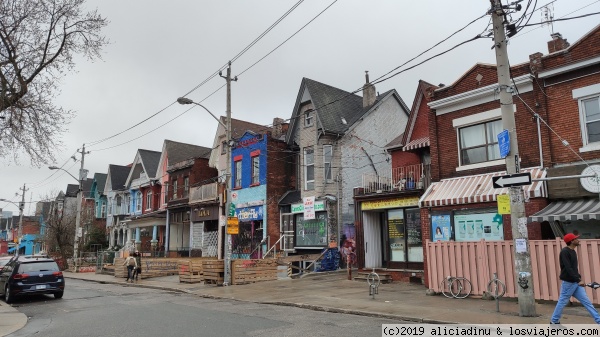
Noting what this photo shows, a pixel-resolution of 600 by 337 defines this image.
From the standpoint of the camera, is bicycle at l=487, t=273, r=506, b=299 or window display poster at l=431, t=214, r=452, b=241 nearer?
bicycle at l=487, t=273, r=506, b=299

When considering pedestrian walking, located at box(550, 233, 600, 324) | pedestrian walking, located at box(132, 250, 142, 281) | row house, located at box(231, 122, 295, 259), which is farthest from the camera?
row house, located at box(231, 122, 295, 259)

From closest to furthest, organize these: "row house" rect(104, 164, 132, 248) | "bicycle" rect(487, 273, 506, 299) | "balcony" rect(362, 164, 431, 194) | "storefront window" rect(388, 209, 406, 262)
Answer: "bicycle" rect(487, 273, 506, 299) → "balcony" rect(362, 164, 431, 194) → "storefront window" rect(388, 209, 406, 262) → "row house" rect(104, 164, 132, 248)

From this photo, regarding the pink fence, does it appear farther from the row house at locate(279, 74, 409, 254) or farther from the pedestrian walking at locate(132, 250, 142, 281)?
the pedestrian walking at locate(132, 250, 142, 281)

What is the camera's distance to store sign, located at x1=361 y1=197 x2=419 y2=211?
19305 millimetres

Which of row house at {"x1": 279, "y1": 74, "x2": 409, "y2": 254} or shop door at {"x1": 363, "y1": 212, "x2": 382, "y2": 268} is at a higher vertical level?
row house at {"x1": 279, "y1": 74, "x2": 409, "y2": 254}

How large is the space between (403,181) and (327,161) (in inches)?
263

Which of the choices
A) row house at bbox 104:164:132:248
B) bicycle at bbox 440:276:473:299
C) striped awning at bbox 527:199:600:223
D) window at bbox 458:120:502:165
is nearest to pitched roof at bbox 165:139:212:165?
row house at bbox 104:164:132:248

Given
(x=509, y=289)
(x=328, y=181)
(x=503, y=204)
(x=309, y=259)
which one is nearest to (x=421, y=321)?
(x=503, y=204)

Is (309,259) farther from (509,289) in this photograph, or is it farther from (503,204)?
(503,204)

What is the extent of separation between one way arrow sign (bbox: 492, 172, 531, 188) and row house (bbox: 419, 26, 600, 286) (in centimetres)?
193

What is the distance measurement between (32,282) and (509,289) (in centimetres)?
1638

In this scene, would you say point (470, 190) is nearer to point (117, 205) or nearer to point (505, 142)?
point (505, 142)

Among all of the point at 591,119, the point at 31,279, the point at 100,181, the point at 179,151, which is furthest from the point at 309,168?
the point at 100,181

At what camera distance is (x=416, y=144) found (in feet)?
64.1
